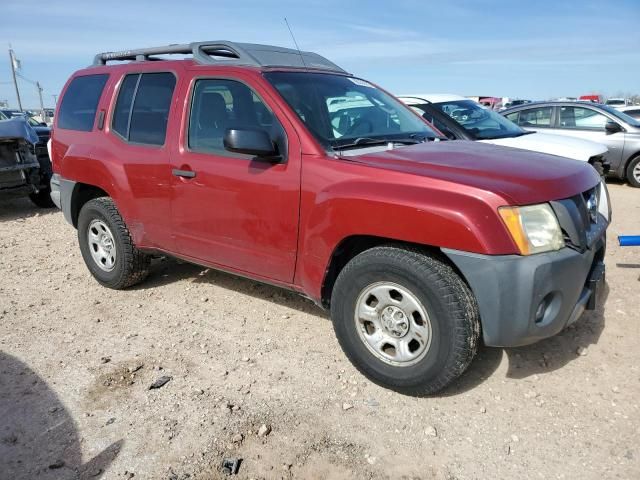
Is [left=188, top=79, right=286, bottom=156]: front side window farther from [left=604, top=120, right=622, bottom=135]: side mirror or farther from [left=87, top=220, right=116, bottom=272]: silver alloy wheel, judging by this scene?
[left=604, top=120, right=622, bottom=135]: side mirror

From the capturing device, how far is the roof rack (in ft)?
12.3

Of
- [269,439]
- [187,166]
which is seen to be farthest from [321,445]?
[187,166]

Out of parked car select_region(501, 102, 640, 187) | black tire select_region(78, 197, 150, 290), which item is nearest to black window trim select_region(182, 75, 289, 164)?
black tire select_region(78, 197, 150, 290)

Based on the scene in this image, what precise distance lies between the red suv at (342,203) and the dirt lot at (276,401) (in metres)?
0.32

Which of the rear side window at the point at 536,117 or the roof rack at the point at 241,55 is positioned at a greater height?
the roof rack at the point at 241,55

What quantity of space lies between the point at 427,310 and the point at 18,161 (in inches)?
304

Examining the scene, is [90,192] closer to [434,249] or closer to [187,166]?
[187,166]

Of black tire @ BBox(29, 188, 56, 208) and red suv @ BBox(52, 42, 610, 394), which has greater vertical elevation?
red suv @ BBox(52, 42, 610, 394)

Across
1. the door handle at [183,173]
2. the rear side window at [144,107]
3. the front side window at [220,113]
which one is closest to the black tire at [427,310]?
the front side window at [220,113]

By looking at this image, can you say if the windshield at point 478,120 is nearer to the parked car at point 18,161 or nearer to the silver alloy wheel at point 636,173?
the silver alloy wheel at point 636,173

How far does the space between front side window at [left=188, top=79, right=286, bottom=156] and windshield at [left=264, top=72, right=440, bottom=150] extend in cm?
19

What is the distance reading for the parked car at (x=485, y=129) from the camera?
276 inches

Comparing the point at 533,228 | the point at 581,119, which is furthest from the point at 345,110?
the point at 581,119

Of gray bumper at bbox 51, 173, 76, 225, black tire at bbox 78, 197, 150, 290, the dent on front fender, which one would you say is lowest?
black tire at bbox 78, 197, 150, 290
